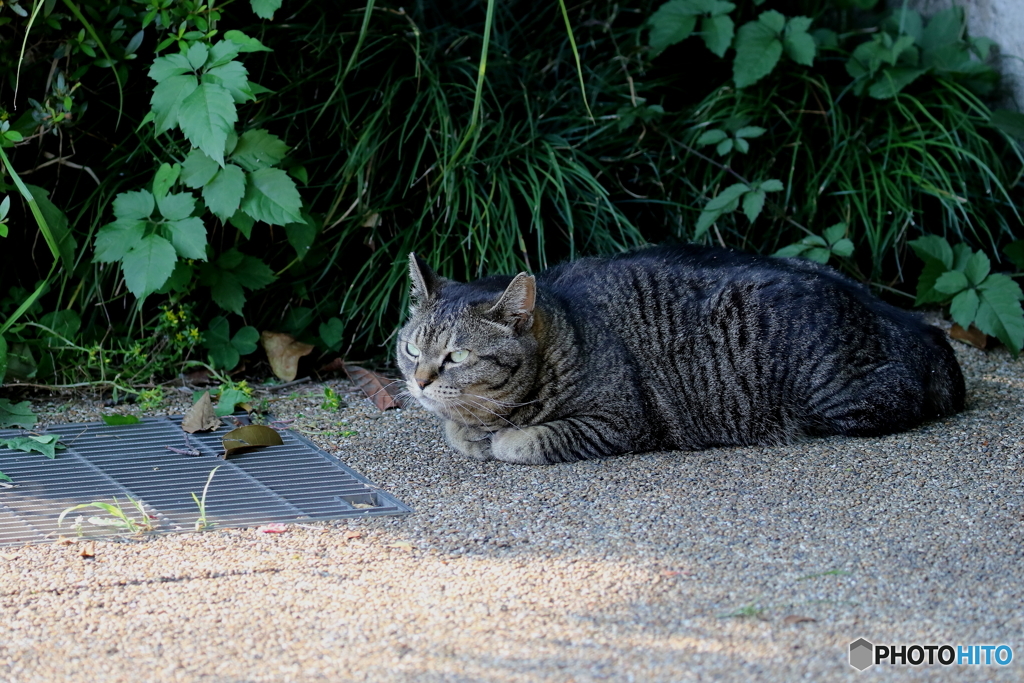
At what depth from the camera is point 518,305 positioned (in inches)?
138

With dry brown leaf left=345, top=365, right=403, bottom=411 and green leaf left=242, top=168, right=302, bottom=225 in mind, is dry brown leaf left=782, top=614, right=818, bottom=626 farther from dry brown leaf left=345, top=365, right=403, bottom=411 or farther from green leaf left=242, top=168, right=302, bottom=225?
green leaf left=242, top=168, right=302, bottom=225

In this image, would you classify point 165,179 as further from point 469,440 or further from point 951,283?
point 951,283

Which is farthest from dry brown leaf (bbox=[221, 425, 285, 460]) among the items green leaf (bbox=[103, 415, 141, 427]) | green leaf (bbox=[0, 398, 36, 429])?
green leaf (bbox=[0, 398, 36, 429])

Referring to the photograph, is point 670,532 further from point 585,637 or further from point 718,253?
point 718,253

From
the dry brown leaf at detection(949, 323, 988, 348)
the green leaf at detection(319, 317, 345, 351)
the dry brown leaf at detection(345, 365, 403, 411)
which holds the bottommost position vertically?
the dry brown leaf at detection(949, 323, 988, 348)

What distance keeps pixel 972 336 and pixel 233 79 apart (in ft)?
10.2

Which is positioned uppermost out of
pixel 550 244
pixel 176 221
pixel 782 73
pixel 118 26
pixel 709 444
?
pixel 118 26

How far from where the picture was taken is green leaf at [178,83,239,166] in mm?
→ 3645

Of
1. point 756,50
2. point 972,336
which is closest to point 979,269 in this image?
point 972,336

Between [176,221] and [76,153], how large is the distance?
81cm

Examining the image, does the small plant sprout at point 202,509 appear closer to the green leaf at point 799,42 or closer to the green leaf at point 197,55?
the green leaf at point 197,55

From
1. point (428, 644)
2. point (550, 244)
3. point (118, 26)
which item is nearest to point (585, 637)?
point (428, 644)

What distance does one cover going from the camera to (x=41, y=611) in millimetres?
2404

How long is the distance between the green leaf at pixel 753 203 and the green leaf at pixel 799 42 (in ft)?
2.30
